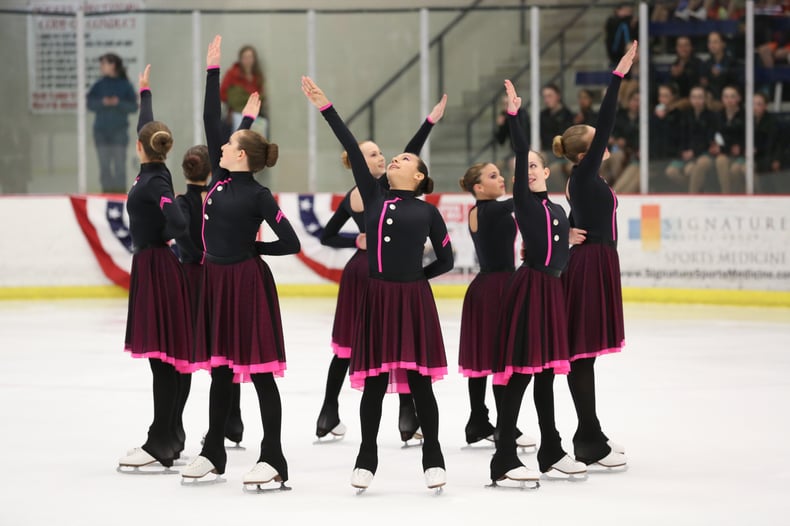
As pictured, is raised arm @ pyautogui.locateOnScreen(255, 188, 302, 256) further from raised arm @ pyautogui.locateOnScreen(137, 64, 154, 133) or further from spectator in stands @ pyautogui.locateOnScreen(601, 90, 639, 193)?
spectator in stands @ pyautogui.locateOnScreen(601, 90, 639, 193)

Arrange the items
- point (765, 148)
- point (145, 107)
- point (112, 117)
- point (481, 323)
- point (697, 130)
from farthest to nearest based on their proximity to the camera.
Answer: point (112, 117) → point (697, 130) → point (765, 148) → point (145, 107) → point (481, 323)

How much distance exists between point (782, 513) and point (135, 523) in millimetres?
2447

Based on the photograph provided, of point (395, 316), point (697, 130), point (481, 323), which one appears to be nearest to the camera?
point (395, 316)

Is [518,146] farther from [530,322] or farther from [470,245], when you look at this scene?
[470,245]

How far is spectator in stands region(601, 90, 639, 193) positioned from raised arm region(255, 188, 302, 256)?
26.5ft

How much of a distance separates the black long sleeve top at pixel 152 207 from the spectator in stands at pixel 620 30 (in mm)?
8256

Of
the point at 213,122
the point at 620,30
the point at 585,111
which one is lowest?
the point at 213,122

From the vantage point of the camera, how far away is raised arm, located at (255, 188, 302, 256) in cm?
527

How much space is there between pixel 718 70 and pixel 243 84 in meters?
4.84

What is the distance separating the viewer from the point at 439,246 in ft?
17.4

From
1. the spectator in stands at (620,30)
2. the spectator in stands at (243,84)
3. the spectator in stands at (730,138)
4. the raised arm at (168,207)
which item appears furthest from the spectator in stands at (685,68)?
the raised arm at (168,207)

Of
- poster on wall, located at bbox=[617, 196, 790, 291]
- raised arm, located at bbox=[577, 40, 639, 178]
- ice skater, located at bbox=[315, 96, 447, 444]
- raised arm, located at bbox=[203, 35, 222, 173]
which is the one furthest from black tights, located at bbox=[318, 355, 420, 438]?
poster on wall, located at bbox=[617, 196, 790, 291]

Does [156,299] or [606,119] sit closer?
[606,119]

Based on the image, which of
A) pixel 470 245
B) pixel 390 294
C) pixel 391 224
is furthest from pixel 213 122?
pixel 470 245
